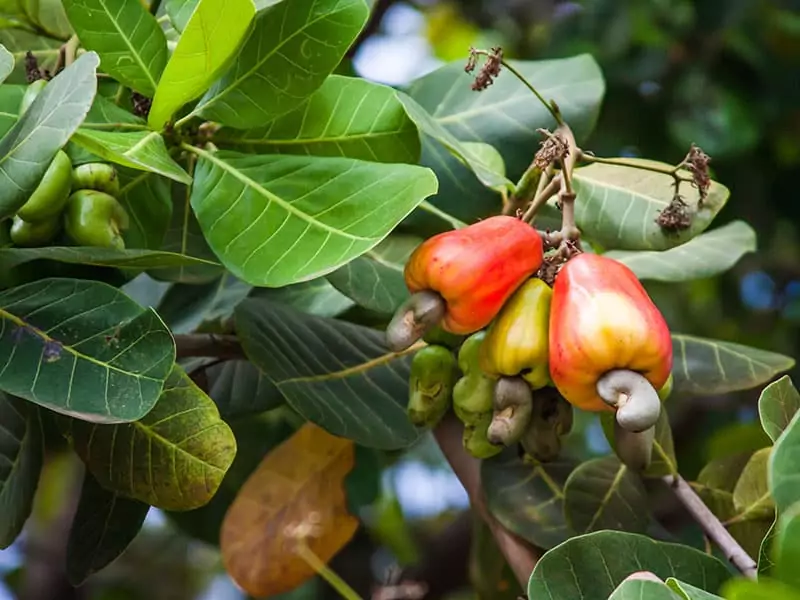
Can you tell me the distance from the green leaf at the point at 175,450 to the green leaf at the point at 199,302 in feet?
0.80

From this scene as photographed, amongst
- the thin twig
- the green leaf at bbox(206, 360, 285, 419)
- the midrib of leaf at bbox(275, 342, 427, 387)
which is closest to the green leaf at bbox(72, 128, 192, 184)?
the midrib of leaf at bbox(275, 342, 427, 387)

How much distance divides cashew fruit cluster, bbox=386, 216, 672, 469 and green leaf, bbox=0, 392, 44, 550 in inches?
12.6

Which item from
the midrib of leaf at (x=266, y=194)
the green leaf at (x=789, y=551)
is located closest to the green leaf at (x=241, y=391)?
the midrib of leaf at (x=266, y=194)

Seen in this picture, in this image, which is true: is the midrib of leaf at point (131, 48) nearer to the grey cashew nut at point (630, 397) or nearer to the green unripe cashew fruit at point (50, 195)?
the green unripe cashew fruit at point (50, 195)

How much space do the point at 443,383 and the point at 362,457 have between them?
0.72 m

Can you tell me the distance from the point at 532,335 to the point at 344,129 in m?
0.26

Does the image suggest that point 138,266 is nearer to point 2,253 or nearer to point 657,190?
point 2,253

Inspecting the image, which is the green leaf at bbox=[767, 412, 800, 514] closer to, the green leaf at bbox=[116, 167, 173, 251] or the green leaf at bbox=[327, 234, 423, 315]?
the green leaf at bbox=[327, 234, 423, 315]

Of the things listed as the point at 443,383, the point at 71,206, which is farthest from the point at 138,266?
the point at 443,383

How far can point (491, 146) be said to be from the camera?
39.9 inches

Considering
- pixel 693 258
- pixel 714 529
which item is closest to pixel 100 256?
pixel 714 529

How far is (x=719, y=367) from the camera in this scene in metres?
1.04

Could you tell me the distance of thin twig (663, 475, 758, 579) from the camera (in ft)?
2.70

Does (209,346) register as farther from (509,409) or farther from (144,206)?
(509,409)
